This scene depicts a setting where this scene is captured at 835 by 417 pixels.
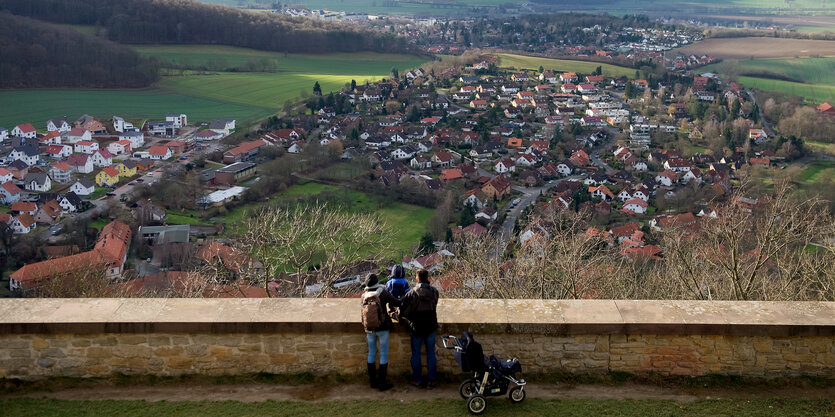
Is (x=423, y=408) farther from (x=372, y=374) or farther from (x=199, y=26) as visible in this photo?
(x=199, y=26)

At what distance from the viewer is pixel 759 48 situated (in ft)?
328

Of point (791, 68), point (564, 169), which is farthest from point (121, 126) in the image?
point (791, 68)

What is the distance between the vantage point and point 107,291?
1452 centimetres

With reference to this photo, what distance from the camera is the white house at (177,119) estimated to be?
196 ft

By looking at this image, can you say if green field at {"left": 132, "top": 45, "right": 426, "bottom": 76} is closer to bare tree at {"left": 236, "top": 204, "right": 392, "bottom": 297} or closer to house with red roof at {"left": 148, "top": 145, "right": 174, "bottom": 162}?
house with red roof at {"left": 148, "top": 145, "right": 174, "bottom": 162}

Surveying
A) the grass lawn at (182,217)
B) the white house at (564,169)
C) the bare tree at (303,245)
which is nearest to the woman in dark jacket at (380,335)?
the bare tree at (303,245)

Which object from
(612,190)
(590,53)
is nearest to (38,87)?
(612,190)

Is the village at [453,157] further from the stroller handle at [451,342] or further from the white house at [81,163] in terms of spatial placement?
the stroller handle at [451,342]

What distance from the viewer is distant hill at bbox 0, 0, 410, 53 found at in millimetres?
85750

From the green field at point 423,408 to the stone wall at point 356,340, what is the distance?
330mm

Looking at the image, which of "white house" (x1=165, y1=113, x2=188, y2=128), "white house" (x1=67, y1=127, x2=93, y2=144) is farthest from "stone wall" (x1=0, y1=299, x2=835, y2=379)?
"white house" (x1=165, y1=113, x2=188, y2=128)

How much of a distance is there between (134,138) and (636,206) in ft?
123

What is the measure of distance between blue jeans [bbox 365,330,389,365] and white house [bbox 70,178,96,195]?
41.1 metres

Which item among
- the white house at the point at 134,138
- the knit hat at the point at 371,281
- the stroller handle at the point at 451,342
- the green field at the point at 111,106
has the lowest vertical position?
the white house at the point at 134,138
